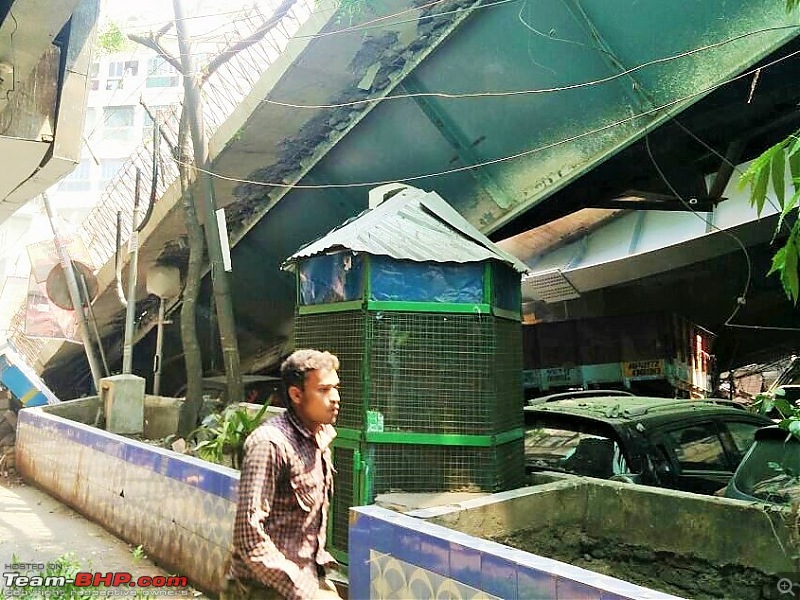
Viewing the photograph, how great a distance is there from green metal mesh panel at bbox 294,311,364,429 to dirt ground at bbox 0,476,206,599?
1992 millimetres

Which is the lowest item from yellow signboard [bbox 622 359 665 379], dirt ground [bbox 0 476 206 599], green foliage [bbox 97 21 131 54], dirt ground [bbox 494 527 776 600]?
dirt ground [bbox 0 476 206 599]

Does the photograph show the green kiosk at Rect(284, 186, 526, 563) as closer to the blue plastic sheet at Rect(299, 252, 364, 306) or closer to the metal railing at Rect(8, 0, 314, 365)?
the blue plastic sheet at Rect(299, 252, 364, 306)

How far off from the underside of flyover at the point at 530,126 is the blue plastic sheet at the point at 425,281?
3334mm

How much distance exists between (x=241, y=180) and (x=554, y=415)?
571cm

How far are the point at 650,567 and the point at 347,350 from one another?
258 centimetres

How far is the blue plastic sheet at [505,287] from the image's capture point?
193 inches

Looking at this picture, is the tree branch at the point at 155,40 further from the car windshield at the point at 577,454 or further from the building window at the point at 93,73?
the car windshield at the point at 577,454

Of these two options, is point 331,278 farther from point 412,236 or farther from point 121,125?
point 121,125

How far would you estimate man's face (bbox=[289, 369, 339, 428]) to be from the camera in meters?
2.61

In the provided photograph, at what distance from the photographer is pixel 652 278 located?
12.1m

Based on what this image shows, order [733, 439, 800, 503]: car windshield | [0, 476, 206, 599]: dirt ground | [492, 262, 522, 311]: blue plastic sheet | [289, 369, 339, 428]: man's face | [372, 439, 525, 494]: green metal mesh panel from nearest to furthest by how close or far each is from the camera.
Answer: [289, 369, 339, 428]: man's face → [733, 439, 800, 503]: car windshield → [372, 439, 525, 494]: green metal mesh panel → [492, 262, 522, 311]: blue plastic sheet → [0, 476, 206, 599]: dirt ground

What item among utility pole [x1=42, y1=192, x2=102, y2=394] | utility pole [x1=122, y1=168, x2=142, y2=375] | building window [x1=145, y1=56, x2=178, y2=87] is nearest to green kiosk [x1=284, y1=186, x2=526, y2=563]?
utility pole [x1=122, y1=168, x2=142, y2=375]

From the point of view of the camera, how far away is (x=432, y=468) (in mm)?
4617

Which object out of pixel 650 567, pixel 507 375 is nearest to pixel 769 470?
pixel 650 567
